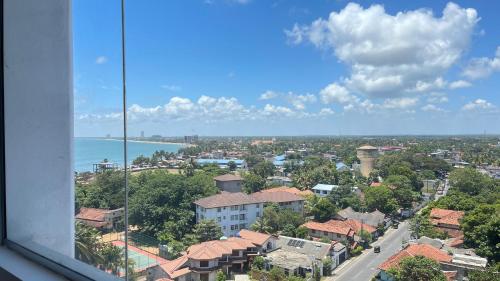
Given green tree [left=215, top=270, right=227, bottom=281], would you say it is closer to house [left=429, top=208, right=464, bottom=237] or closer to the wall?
the wall

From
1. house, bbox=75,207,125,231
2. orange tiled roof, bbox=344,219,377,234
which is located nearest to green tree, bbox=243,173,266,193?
orange tiled roof, bbox=344,219,377,234

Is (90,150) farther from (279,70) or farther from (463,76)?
(463,76)

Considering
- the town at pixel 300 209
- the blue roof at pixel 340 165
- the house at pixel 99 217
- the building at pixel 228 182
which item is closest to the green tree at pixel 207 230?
the town at pixel 300 209

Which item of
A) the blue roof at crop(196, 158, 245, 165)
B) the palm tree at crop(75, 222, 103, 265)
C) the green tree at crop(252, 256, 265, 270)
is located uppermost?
the blue roof at crop(196, 158, 245, 165)

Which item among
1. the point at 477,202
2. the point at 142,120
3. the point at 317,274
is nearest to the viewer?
the point at 477,202

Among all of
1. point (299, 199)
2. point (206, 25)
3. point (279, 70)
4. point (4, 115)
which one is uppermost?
point (206, 25)

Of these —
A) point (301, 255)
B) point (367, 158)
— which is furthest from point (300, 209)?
point (367, 158)

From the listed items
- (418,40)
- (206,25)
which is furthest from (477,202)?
(206,25)

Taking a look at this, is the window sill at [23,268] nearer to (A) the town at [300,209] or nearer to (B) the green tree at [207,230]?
(A) the town at [300,209]
